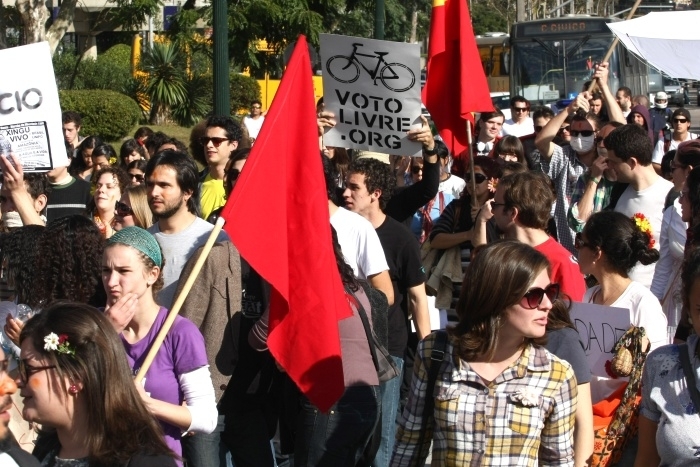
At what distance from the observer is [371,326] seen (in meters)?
4.92

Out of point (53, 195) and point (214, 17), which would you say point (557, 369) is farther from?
point (214, 17)

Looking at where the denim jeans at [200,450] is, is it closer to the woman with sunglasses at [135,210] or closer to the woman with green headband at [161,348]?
the woman with green headband at [161,348]

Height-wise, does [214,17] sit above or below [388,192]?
above

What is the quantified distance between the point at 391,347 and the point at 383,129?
4.22 ft

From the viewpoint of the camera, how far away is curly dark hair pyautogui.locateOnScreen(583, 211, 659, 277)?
15.8ft

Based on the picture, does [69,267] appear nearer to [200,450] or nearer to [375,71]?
[200,450]

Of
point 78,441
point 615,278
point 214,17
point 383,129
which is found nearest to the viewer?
point 78,441

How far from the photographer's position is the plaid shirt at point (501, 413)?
3521mm

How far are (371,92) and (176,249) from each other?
179 cm

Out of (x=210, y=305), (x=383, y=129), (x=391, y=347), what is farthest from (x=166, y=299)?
(x=383, y=129)

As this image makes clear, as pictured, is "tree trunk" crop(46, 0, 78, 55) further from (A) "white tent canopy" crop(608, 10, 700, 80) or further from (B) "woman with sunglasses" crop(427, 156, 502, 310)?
(B) "woman with sunglasses" crop(427, 156, 502, 310)

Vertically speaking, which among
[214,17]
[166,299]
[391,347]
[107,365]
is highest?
[214,17]

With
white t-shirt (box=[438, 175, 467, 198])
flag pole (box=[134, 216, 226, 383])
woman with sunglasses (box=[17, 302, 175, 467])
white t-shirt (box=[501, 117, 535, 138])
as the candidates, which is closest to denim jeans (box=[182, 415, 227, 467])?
flag pole (box=[134, 216, 226, 383])

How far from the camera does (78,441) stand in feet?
10.1
